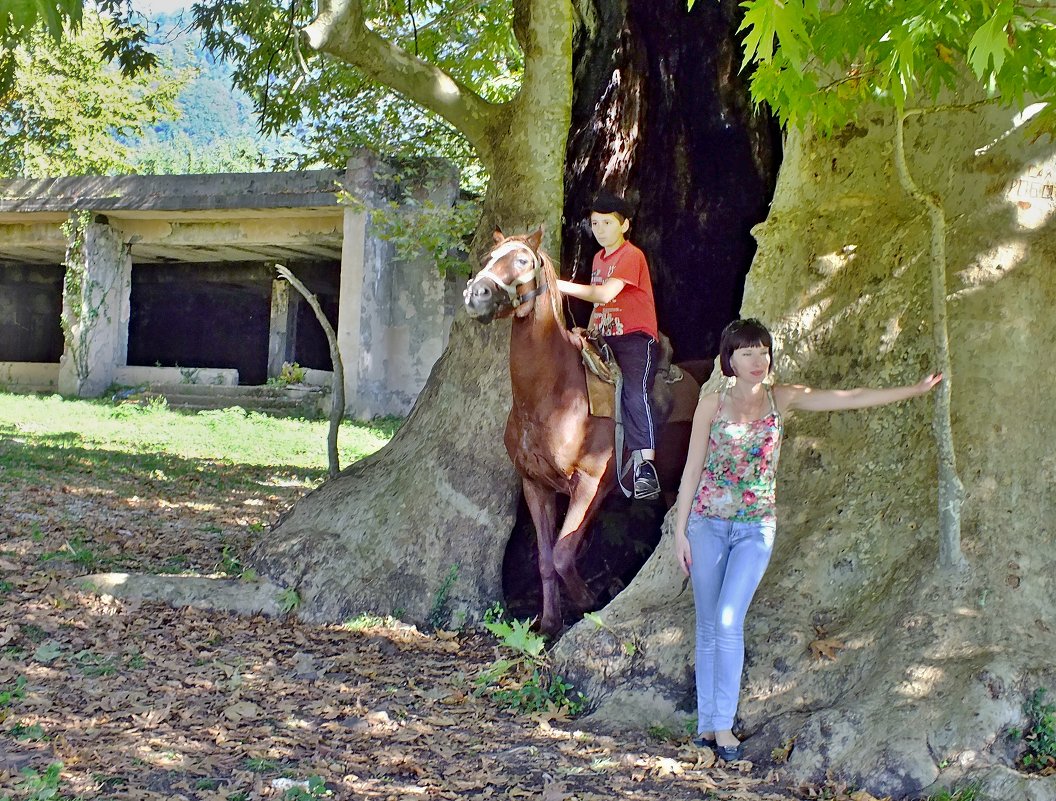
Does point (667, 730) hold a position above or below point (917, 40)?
below

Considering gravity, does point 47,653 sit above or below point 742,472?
below

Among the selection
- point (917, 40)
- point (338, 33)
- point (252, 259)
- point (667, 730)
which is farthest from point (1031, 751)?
point (252, 259)

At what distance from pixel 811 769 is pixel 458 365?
3.96 metres

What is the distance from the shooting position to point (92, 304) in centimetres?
2123

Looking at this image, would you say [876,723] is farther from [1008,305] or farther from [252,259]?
[252,259]

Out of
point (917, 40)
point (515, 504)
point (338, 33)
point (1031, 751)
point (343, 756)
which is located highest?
point (338, 33)

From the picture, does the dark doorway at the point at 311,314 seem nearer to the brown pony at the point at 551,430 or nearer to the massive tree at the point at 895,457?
the brown pony at the point at 551,430

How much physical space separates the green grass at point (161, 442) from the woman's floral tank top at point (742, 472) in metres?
8.26

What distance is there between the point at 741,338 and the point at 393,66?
3.79 m

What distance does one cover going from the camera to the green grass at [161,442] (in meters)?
12.2

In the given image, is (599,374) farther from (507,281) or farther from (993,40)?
(993,40)

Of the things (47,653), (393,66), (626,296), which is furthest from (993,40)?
(47,653)

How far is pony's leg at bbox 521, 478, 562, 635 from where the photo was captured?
6555mm

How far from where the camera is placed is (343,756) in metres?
4.77
